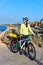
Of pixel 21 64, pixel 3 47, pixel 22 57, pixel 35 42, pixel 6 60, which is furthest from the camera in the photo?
pixel 35 42

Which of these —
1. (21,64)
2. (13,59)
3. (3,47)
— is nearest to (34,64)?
(21,64)

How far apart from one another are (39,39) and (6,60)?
17.1ft

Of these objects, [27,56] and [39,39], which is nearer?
[27,56]

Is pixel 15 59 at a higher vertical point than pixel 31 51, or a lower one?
lower

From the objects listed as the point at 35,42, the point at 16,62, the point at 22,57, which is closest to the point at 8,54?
the point at 22,57

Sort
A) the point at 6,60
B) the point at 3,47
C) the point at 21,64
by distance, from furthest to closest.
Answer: the point at 3,47, the point at 6,60, the point at 21,64

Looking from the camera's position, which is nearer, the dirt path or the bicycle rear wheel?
the dirt path

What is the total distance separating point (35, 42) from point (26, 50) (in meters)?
3.58

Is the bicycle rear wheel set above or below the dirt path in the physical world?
above

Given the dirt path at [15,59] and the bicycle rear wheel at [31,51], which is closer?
the dirt path at [15,59]

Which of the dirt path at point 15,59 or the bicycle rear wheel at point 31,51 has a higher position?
the bicycle rear wheel at point 31,51

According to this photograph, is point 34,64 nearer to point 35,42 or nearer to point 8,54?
point 8,54

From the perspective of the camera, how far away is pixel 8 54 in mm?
13117

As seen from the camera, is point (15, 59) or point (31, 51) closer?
point (15, 59)
